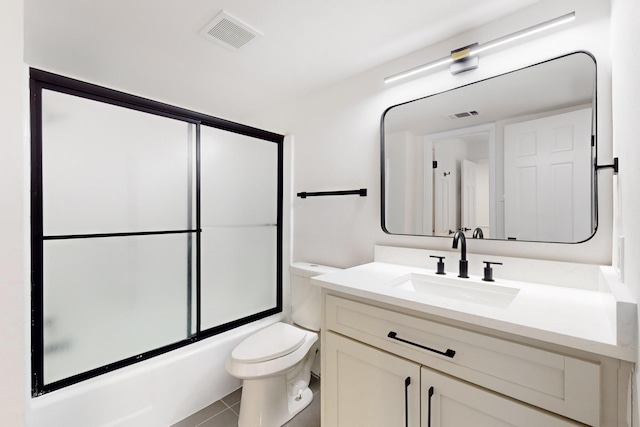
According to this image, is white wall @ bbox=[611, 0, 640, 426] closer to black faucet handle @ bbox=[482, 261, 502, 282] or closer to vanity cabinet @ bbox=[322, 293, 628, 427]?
vanity cabinet @ bbox=[322, 293, 628, 427]

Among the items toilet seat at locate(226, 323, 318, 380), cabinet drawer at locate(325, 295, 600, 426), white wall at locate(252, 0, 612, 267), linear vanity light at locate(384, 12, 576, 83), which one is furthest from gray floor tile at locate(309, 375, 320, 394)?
linear vanity light at locate(384, 12, 576, 83)

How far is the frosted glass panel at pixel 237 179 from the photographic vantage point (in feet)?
6.27

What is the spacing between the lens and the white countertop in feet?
2.43

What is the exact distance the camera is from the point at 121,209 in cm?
153

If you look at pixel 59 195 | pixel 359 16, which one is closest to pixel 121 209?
Answer: pixel 59 195

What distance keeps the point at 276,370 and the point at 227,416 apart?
54 cm

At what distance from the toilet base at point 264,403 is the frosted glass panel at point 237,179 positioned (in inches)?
40.8

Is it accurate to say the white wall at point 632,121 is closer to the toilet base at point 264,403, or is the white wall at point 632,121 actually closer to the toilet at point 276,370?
the toilet at point 276,370

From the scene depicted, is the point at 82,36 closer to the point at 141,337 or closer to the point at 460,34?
the point at 141,337

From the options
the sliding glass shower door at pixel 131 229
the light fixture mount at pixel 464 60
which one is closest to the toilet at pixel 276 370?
the sliding glass shower door at pixel 131 229

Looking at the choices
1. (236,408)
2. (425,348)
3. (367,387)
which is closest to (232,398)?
(236,408)

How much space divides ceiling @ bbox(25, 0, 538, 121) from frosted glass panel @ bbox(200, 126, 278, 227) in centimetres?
48

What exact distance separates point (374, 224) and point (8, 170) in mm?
1660

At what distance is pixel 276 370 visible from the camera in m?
1.50
